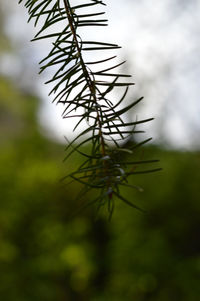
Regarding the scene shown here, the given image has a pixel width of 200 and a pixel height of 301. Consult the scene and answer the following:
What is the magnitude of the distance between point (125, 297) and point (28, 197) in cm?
85

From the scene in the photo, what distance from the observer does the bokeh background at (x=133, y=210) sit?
2133 millimetres

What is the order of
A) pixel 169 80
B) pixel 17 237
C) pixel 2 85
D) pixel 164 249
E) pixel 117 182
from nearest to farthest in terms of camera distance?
pixel 117 182 → pixel 164 249 → pixel 17 237 → pixel 169 80 → pixel 2 85

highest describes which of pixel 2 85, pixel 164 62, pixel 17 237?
pixel 164 62

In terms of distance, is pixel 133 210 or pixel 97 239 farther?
pixel 97 239

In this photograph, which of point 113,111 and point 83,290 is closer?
point 113,111

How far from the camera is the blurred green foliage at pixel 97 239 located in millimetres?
2111

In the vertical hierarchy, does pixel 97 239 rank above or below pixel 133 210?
below

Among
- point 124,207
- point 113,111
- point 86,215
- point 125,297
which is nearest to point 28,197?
point 86,215

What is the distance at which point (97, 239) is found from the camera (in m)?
2.47

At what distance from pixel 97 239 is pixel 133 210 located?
329 mm

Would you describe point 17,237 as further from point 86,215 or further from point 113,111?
point 113,111

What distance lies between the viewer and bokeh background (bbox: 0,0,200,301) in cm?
213

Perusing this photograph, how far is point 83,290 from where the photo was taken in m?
2.42

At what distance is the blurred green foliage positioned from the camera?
6.93ft
